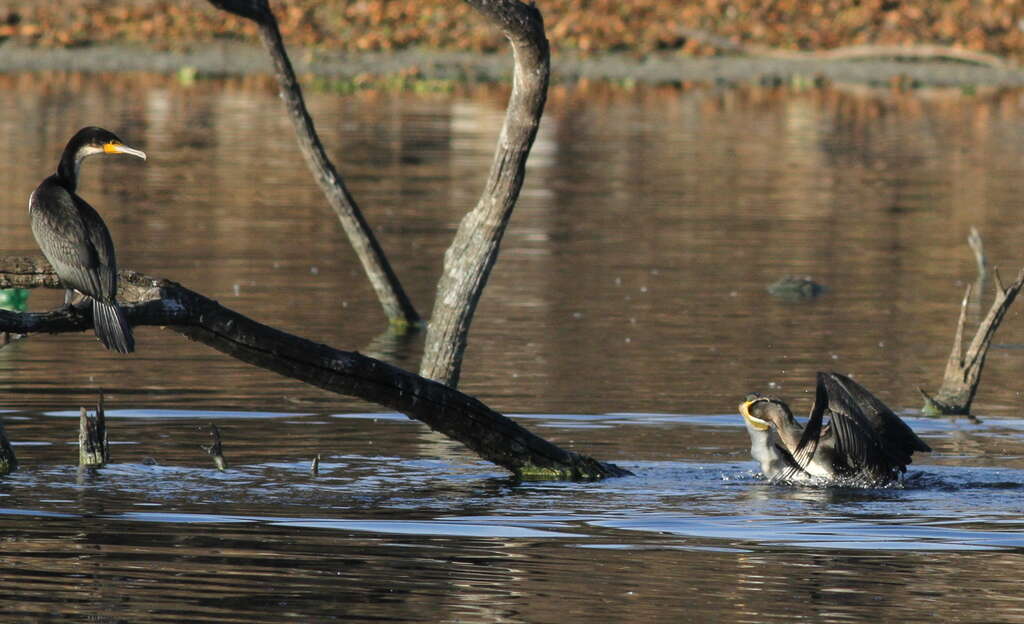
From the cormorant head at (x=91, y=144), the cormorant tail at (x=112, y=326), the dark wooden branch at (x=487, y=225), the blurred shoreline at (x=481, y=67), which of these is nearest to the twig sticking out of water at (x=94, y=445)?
the cormorant head at (x=91, y=144)

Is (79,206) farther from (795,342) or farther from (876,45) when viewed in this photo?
(876,45)

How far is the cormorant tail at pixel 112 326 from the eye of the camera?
9.59m

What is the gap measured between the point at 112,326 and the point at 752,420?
142 inches

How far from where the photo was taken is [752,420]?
456 inches

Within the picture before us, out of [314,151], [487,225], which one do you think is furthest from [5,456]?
[314,151]

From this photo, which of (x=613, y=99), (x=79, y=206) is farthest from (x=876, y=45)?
(x=79, y=206)

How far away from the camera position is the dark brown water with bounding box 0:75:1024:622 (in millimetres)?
8836

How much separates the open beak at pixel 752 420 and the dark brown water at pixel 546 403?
1.01 feet

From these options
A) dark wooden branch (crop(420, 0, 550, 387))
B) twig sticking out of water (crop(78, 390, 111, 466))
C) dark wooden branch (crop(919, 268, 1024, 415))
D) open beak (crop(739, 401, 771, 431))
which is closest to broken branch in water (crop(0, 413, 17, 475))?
twig sticking out of water (crop(78, 390, 111, 466))

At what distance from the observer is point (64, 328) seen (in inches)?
377

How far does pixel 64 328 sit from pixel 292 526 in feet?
4.46

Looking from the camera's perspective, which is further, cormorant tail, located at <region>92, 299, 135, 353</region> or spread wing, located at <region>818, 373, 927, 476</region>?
spread wing, located at <region>818, 373, 927, 476</region>

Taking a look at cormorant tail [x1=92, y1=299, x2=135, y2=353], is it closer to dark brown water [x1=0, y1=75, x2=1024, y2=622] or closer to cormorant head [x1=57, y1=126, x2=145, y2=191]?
dark brown water [x1=0, y1=75, x2=1024, y2=622]

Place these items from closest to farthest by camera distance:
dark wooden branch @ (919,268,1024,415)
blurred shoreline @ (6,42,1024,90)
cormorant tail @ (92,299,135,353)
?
cormorant tail @ (92,299,135,353), dark wooden branch @ (919,268,1024,415), blurred shoreline @ (6,42,1024,90)
